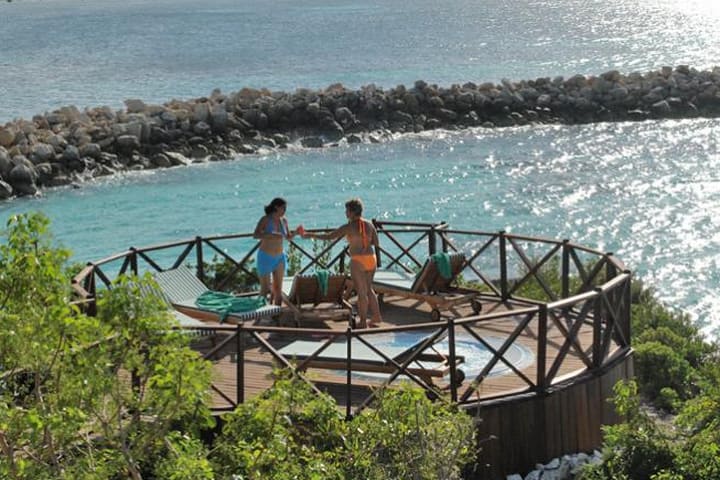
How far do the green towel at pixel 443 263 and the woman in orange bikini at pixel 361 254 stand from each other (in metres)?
0.80

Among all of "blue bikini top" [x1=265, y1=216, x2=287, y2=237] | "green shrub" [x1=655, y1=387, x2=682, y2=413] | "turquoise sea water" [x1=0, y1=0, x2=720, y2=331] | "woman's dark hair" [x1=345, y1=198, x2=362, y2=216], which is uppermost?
"woman's dark hair" [x1=345, y1=198, x2=362, y2=216]

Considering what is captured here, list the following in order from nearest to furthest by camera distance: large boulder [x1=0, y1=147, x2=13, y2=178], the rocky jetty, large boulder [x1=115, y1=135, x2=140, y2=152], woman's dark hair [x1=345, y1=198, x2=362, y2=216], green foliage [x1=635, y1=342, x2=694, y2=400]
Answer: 1. woman's dark hair [x1=345, y1=198, x2=362, y2=216]
2. green foliage [x1=635, y1=342, x2=694, y2=400]
3. large boulder [x1=0, y1=147, x2=13, y2=178]
4. the rocky jetty
5. large boulder [x1=115, y1=135, x2=140, y2=152]

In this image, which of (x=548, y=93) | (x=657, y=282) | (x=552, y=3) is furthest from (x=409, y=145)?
(x=552, y=3)

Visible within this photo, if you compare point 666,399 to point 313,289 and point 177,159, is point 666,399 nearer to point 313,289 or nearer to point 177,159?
point 313,289

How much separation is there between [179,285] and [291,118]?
25.8 m

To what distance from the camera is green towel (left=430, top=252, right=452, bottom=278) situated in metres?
14.2

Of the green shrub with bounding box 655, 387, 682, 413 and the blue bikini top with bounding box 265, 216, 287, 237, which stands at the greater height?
the blue bikini top with bounding box 265, 216, 287, 237

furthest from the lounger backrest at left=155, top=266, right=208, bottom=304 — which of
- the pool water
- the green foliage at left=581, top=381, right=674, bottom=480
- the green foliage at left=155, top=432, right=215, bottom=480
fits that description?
the green foliage at left=155, top=432, right=215, bottom=480

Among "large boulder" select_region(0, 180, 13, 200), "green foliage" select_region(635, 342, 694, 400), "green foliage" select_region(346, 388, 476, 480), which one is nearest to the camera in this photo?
"green foliage" select_region(346, 388, 476, 480)

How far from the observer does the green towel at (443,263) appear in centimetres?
1418

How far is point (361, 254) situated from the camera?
44.4ft

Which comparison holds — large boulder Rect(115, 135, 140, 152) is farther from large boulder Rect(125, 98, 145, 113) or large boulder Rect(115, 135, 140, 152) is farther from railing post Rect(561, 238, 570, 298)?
railing post Rect(561, 238, 570, 298)

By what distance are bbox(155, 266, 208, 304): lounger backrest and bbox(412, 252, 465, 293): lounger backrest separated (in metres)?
2.49

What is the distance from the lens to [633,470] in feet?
33.5
